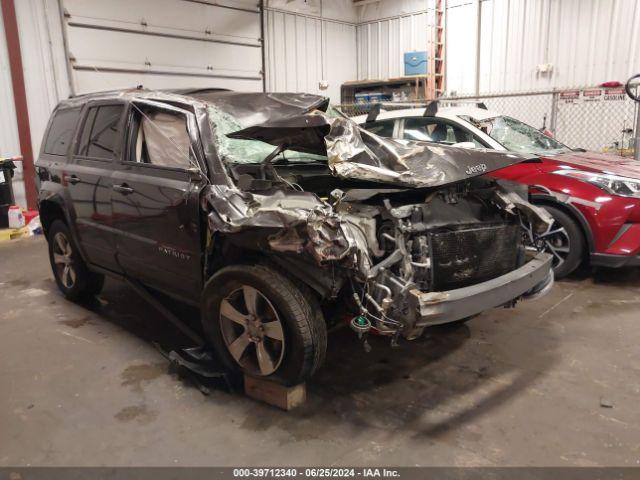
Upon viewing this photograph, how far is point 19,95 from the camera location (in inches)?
320

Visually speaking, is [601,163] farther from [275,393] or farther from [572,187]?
[275,393]

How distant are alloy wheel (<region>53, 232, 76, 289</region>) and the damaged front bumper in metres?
3.28

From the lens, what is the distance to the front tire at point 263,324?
8.53 ft

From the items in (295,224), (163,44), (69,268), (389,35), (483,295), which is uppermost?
(389,35)

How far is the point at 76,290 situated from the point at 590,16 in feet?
31.2

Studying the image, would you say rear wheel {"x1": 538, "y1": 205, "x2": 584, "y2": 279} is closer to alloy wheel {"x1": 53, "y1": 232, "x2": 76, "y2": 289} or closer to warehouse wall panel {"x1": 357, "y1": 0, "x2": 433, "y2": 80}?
alloy wheel {"x1": 53, "y1": 232, "x2": 76, "y2": 289}

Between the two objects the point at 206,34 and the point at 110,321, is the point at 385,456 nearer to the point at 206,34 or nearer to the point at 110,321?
the point at 110,321

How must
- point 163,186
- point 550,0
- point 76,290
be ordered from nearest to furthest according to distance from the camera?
point 163,186 → point 76,290 → point 550,0

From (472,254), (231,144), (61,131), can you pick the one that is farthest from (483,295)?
(61,131)

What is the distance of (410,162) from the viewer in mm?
2885

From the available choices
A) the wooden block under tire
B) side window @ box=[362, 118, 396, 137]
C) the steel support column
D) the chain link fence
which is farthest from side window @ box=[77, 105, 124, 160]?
the chain link fence

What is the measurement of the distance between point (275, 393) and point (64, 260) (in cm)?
274

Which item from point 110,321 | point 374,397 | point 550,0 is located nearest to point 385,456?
point 374,397

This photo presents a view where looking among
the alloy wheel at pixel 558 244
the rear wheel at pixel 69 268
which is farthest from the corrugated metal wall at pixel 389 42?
the rear wheel at pixel 69 268
